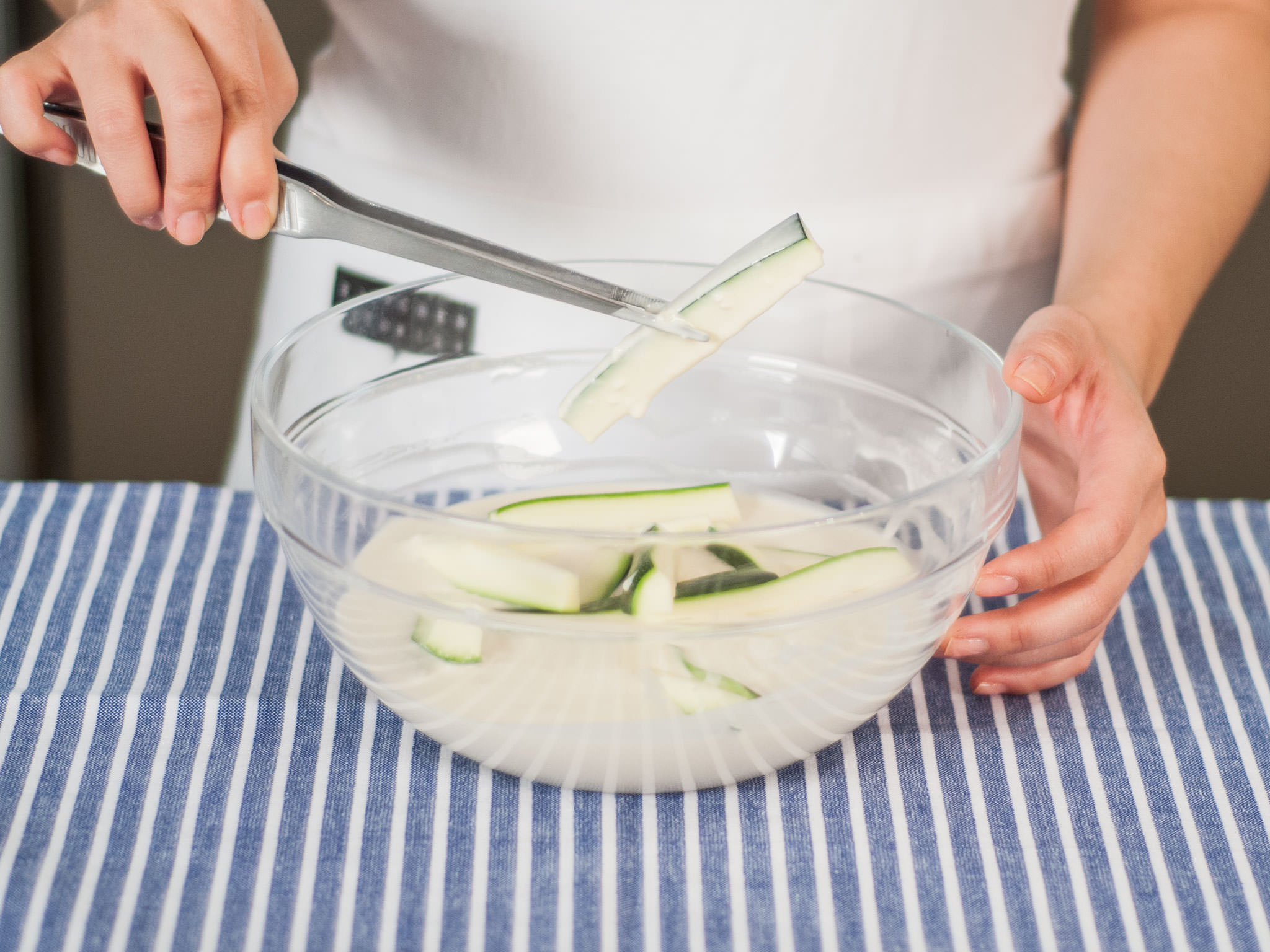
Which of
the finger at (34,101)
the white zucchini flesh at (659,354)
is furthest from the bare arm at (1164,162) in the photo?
the finger at (34,101)

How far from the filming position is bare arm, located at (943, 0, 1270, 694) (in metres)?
0.65

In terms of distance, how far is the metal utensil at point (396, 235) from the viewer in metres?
0.57

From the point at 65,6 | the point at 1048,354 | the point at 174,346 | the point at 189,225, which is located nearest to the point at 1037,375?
the point at 1048,354

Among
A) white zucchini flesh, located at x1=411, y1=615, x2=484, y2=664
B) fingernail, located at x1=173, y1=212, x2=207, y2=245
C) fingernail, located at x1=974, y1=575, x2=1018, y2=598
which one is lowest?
fingernail, located at x1=974, y1=575, x2=1018, y2=598

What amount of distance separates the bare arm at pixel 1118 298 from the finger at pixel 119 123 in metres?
0.45

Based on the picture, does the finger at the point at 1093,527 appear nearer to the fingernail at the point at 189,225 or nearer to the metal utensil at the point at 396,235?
the metal utensil at the point at 396,235

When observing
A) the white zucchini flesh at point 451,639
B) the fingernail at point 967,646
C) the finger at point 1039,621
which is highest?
the white zucchini flesh at point 451,639

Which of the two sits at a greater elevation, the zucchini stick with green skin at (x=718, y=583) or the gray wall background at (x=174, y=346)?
the zucchini stick with green skin at (x=718, y=583)

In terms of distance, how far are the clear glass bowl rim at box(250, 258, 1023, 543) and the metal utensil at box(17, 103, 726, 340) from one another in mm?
82

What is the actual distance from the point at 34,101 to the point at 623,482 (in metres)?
0.41

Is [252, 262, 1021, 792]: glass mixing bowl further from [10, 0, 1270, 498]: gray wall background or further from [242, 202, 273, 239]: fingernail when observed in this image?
[10, 0, 1270, 498]: gray wall background

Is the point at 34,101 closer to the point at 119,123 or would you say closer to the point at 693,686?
the point at 119,123

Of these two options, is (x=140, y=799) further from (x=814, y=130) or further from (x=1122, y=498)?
(x=814, y=130)

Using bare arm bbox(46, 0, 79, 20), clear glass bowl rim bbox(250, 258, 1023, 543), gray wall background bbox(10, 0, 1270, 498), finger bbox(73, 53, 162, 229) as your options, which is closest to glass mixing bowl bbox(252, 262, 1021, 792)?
clear glass bowl rim bbox(250, 258, 1023, 543)
